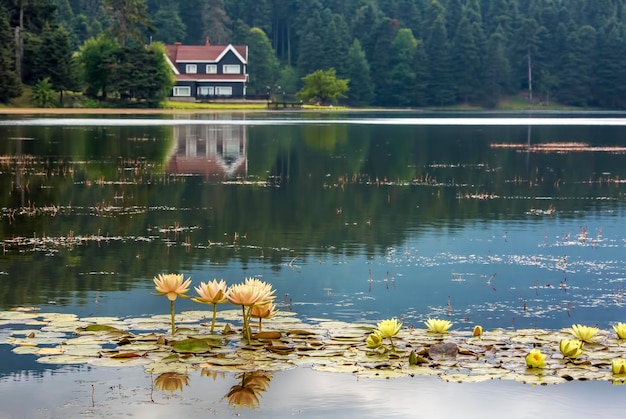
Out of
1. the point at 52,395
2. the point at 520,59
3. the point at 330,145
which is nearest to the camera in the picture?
the point at 52,395

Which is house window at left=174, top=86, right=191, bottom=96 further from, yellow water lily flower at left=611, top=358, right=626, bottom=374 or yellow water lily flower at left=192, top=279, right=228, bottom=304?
yellow water lily flower at left=611, top=358, right=626, bottom=374

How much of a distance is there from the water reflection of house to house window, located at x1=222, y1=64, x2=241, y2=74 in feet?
281

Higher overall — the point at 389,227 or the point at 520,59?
the point at 520,59

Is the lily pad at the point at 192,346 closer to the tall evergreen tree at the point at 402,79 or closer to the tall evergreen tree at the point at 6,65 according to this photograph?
the tall evergreen tree at the point at 6,65

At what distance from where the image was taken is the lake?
Result: 39.8 feet

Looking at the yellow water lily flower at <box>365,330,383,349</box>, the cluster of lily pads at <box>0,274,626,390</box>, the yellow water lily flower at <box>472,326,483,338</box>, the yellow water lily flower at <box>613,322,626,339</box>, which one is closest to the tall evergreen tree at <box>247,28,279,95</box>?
the cluster of lily pads at <box>0,274,626,390</box>

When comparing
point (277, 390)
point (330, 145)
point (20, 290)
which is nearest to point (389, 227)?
point (20, 290)

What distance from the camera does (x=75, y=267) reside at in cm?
2078

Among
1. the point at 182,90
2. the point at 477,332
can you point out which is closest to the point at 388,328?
the point at 477,332

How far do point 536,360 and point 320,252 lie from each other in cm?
1080

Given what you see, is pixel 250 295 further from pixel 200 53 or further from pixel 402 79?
pixel 402 79

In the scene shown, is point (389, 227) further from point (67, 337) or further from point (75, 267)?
point (67, 337)

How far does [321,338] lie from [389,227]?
1333 centimetres

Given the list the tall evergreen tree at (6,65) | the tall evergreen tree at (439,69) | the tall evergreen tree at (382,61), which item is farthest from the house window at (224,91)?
the tall evergreen tree at (6,65)
